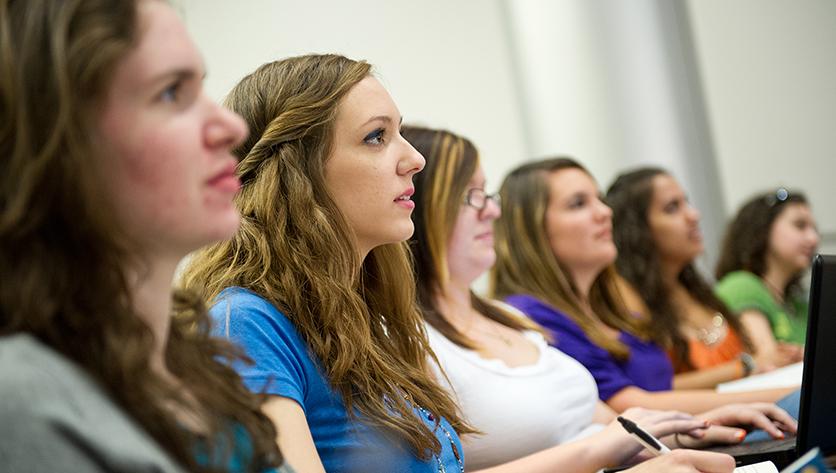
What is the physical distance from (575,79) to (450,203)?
2.10 metres

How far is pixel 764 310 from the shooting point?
11.1 feet

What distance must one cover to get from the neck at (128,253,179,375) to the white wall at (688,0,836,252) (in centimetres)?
387

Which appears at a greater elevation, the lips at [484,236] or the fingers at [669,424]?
the lips at [484,236]

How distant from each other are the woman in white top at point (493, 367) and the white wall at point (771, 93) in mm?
2510

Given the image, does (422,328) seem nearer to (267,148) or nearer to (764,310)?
(267,148)

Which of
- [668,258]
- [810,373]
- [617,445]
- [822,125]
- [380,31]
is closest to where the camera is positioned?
[810,373]

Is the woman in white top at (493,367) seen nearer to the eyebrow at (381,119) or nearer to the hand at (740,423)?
the hand at (740,423)

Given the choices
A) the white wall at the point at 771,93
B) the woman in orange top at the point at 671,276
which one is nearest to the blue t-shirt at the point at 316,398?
the woman in orange top at the point at 671,276

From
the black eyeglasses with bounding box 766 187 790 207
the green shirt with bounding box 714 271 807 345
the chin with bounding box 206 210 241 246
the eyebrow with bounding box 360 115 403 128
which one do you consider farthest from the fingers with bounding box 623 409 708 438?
the black eyeglasses with bounding box 766 187 790 207

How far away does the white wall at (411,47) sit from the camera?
3.71m

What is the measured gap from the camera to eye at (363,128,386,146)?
157 cm

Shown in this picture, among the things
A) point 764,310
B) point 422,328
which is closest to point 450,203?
point 422,328

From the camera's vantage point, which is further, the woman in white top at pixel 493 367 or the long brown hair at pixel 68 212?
the woman in white top at pixel 493 367

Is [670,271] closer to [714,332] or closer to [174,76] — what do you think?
[714,332]
